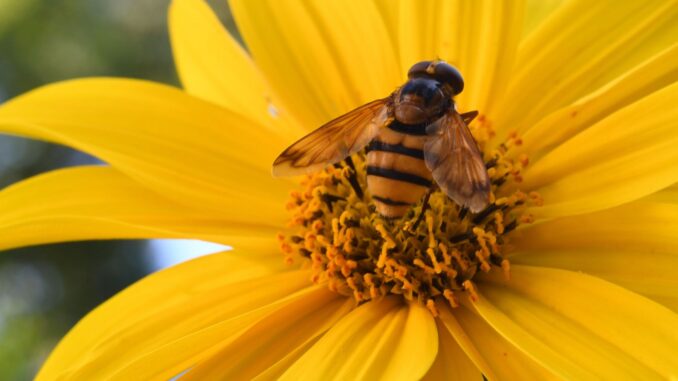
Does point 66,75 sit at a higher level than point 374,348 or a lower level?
higher

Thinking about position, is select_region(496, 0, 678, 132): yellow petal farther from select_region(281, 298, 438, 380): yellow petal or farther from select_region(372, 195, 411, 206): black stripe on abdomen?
select_region(281, 298, 438, 380): yellow petal

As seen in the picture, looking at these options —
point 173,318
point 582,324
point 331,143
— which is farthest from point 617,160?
point 173,318

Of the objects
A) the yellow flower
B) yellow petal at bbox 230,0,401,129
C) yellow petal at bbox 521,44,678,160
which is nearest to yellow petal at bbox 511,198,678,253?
the yellow flower

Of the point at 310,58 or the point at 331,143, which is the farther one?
the point at 310,58

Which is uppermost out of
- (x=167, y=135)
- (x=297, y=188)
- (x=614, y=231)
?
(x=167, y=135)

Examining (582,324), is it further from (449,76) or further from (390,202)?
(449,76)

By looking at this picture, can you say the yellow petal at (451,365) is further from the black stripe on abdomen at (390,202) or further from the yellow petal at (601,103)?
the yellow petal at (601,103)

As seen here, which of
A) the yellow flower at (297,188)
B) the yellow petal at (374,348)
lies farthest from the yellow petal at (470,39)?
the yellow petal at (374,348)
